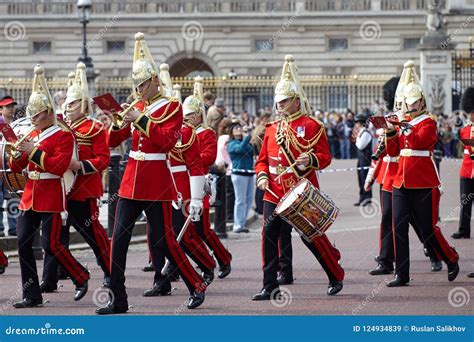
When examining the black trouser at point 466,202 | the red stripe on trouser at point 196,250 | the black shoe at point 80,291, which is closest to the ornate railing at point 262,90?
the black trouser at point 466,202

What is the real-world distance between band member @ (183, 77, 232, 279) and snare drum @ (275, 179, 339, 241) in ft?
5.61

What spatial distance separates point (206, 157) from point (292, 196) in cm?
181

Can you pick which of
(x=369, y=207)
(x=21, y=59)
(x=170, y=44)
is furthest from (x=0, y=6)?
(x=369, y=207)

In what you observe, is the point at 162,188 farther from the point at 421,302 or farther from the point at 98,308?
the point at 421,302

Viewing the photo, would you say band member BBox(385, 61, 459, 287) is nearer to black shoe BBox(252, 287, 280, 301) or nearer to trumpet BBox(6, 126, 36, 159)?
black shoe BBox(252, 287, 280, 301)

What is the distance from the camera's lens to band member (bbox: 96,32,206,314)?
30.4ft

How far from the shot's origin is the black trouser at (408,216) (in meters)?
10.8

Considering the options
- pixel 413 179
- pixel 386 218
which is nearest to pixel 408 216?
pixel 413 179

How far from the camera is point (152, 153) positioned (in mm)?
9453

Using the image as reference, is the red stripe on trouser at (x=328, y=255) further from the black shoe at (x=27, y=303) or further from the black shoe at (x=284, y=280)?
the black shoe at (x=27, y=303)

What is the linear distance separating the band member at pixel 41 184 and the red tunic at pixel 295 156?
4.69ft

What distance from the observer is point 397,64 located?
45.2m

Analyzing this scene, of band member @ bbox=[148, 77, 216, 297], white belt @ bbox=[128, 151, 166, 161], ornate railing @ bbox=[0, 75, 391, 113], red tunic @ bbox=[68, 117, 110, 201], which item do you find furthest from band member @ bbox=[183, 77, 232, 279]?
ornate railing @ bbox=[0, 75, 391, 113]
